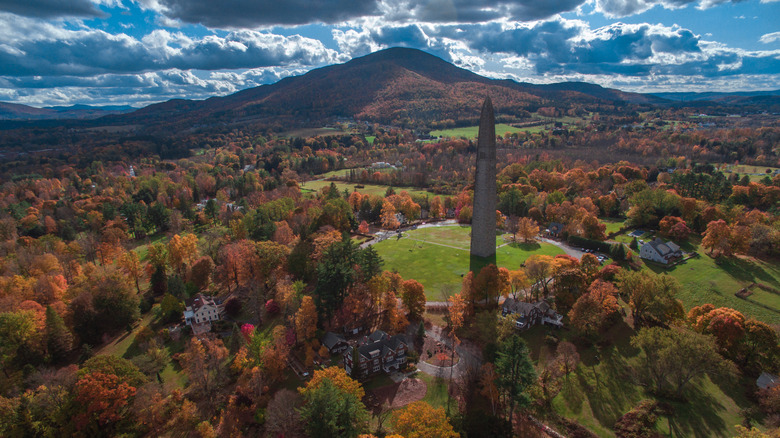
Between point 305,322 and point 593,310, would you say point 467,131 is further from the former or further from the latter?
point 305,322

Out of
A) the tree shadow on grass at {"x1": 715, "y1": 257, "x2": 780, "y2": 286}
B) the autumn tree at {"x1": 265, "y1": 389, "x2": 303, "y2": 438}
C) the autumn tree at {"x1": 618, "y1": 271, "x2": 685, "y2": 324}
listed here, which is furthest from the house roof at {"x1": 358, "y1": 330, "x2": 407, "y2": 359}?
the tree shadow on grass at {"x1": 715, "y1": 257, "x2": 780, "y2": 286}

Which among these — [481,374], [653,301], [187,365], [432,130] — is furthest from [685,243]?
[432,130]

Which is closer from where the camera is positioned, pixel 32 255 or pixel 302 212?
pixel 32 255

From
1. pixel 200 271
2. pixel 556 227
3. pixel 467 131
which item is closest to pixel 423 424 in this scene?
pixel 200 271

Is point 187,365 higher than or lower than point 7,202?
lower

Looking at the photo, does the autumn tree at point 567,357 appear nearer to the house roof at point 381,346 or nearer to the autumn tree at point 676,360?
the autumn tree at point 676,360

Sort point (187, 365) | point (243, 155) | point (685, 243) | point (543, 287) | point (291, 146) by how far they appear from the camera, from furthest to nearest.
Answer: point (291, 146)
point (243, 155)
point (685, 243)
point (543, 287)
point (187, 365)

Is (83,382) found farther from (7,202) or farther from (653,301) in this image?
(7,202)
